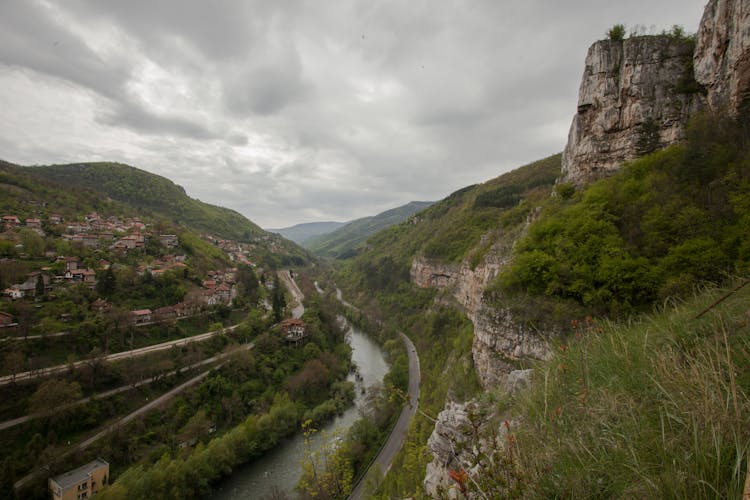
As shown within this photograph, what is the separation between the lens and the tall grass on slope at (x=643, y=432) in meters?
1.28

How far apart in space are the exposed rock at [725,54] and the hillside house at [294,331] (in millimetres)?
31815

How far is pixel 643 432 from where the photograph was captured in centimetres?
162

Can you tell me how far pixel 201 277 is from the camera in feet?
118

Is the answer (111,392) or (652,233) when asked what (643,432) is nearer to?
(652,233)

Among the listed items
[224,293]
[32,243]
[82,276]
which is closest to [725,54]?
[224,293]

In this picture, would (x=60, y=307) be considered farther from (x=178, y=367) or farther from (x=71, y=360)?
(x=178, y=367)

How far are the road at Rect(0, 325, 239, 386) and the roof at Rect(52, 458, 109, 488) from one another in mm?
6547

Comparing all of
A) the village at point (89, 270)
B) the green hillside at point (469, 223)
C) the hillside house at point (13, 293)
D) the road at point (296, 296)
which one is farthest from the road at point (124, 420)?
the green hillside at point (469, 223)

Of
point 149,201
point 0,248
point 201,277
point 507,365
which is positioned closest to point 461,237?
point 507,365

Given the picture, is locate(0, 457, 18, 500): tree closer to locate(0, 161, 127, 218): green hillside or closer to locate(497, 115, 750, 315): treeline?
locate(497, 115, 750, 315): treeline

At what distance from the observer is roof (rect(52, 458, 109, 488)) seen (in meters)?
13.4

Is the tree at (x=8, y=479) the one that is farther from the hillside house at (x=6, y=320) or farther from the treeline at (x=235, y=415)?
the hillside house at (x=6, y=320)

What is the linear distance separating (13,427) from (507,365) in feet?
79.8

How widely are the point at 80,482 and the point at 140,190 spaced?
85.1 meters
